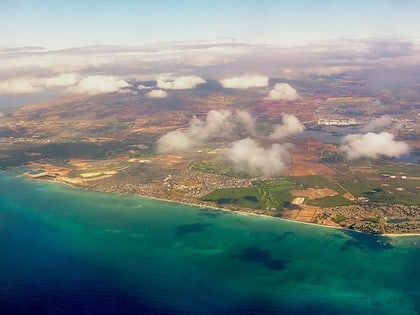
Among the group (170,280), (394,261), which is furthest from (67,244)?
(394,261)

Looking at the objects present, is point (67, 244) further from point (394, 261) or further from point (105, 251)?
point (394, 261)

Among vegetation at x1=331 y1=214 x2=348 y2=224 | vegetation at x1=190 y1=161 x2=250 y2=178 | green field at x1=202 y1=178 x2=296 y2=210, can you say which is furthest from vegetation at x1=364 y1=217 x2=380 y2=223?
vegetation at x1=190 y1=161 x2=250 y2=178

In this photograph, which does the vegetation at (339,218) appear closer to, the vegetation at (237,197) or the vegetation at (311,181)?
the vegetation at (237,197)

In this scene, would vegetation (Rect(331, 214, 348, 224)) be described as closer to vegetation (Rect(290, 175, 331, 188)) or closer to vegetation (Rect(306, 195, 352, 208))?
vegetation (Rect(306, 195, 352, 208))

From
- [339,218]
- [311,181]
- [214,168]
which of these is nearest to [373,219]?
[339,218]

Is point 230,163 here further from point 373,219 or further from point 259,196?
point 373,219

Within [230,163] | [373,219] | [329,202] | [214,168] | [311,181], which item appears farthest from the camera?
[230,163]

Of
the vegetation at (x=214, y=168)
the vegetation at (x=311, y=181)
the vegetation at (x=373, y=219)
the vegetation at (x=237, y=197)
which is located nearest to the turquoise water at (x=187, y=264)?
the vegetation at (x=237, y=197)

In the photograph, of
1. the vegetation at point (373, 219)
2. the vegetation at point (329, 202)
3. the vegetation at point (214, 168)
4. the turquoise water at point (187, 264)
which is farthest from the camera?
the vegetation at point (214, 168)
